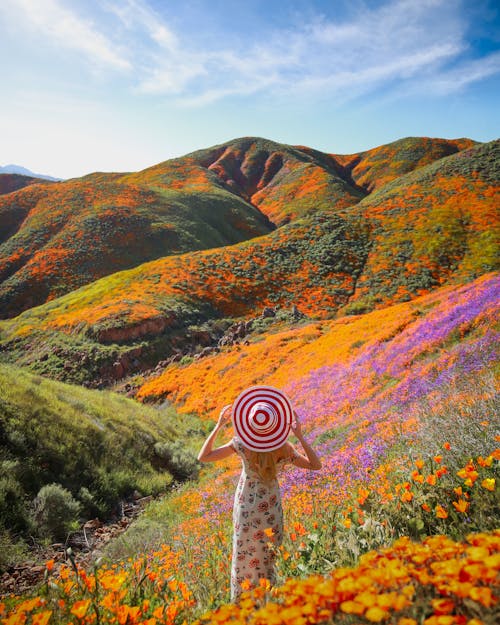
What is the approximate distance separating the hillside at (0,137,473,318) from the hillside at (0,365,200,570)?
3722 centimetres

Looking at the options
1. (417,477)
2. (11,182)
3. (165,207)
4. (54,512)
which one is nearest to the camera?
(417,477)

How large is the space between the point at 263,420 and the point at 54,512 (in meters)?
5.85

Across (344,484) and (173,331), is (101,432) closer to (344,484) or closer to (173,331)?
(344,484)

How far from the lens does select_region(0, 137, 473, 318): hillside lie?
48.5 meters

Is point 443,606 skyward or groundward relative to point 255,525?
skyward

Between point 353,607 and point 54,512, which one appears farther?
point 54,512

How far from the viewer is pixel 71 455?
8.80 metres

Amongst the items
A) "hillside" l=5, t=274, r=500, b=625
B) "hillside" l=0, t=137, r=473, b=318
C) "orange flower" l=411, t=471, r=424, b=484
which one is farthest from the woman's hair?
"hillside" l=0, t=137, r=473, b=318

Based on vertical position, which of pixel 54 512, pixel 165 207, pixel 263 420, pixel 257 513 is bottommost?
pixel 54 512

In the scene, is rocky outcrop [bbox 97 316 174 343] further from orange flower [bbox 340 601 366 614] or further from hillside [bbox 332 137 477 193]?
hillside [bbox 332 137 477 193]

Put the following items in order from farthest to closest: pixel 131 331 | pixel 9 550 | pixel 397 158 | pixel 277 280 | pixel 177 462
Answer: pixel 397 158 → pixel 277 280 → pixel 131 331 → pixel 177 462 → pixel 9 550

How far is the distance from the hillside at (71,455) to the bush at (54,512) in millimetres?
51

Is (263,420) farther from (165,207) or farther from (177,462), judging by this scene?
(165,207)

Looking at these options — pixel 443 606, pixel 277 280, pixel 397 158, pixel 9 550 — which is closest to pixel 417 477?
pixel 443 606
